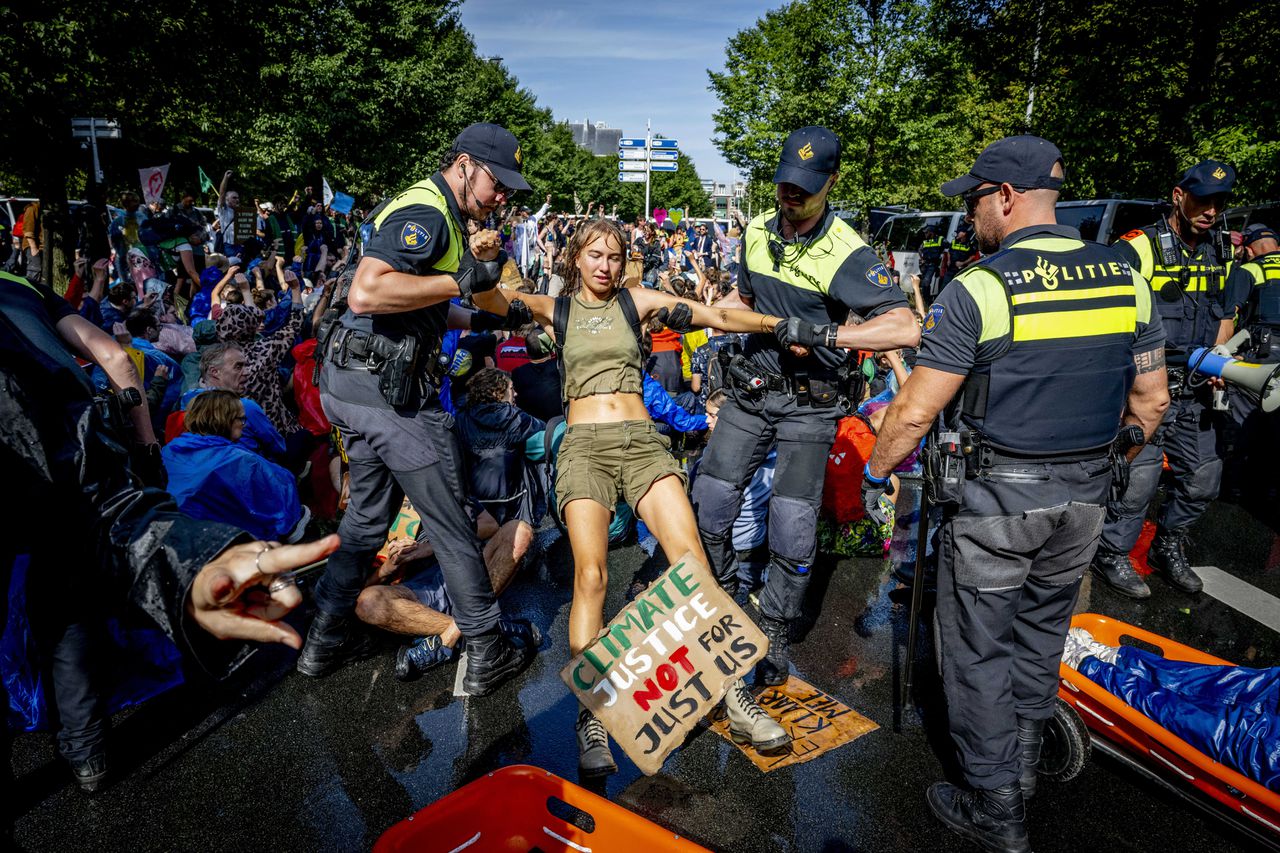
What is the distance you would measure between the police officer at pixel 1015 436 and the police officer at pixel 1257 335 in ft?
7.37

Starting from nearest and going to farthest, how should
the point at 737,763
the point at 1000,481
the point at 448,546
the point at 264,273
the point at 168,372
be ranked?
the point at 1000,481 → the point at 737,763 → the point at 448,546 → the point at 168,372 → the point at 264,273

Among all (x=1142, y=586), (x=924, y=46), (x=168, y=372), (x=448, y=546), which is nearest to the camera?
(x=448, y=546)

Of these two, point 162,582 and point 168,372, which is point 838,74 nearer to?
point 168,372

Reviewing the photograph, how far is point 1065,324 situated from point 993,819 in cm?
172

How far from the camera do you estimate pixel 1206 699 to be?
2.76m

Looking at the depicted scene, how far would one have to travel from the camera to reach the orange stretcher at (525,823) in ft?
7.00

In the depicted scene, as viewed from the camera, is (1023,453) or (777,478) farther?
(777,478)

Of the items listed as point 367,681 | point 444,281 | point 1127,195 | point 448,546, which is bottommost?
point 367,681

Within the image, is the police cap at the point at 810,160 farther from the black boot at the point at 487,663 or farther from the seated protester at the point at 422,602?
the black boot at the point at 487,663

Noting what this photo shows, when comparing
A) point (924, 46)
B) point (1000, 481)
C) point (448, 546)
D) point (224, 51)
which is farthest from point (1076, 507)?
point (924, 46)

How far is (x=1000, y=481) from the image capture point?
2598mm

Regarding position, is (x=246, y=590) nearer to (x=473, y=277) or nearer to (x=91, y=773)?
(x=473, y=277)

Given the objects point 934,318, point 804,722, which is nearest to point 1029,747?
point 804,722

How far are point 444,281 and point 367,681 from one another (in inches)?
79.3
